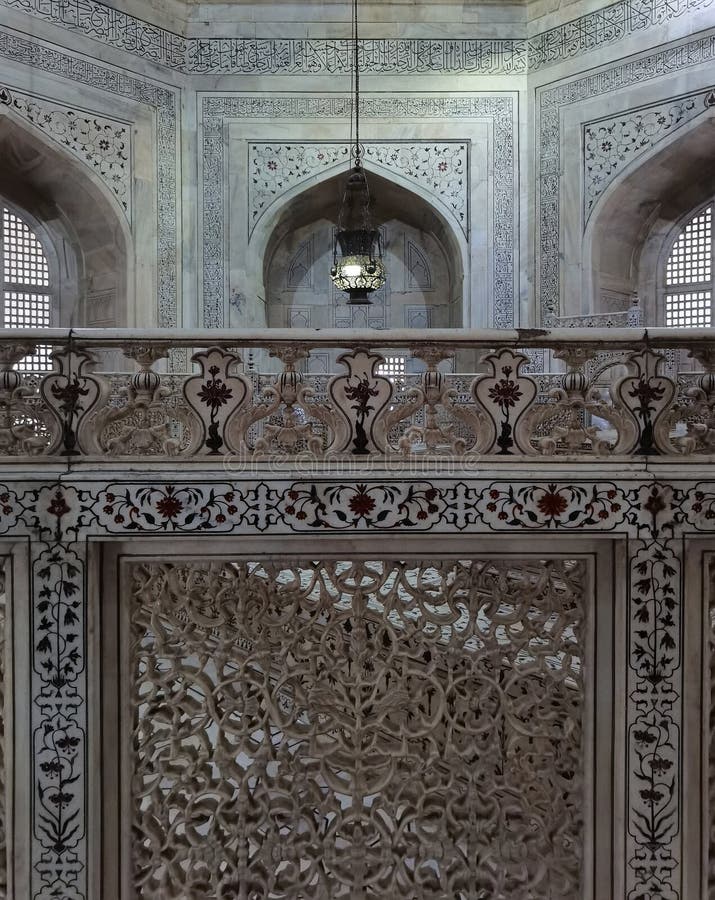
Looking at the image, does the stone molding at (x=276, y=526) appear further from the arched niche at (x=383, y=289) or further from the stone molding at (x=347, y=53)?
the stone molding at (x=347, y=53)

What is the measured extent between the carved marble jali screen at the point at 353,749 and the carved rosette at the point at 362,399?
0.38 meters

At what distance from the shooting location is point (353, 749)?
209cm

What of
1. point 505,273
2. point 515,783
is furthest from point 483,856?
point 505,273

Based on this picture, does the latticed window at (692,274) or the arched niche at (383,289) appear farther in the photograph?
the arched niche at (383,289)

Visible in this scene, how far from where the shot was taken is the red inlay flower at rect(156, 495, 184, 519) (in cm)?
196

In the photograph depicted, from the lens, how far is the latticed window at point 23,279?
643 centimetres

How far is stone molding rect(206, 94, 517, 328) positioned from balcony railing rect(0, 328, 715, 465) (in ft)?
15.5

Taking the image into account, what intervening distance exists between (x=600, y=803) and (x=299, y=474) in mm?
1341

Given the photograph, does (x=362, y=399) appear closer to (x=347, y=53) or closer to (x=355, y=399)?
(x=355, y=399)

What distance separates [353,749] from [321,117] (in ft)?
20.2

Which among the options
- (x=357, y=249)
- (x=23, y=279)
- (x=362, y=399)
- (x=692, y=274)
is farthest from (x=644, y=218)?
(x=23, y=279)

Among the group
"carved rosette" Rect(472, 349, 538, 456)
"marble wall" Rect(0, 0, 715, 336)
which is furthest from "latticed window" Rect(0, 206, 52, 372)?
"carved rosette" Rect(472, 349, 538, 456)

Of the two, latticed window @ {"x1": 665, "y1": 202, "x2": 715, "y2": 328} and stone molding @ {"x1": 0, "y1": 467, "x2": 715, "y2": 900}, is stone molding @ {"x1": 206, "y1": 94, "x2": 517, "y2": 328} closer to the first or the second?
latticed window @ {"x1": 665, "y1": 202, "x2": 715, "y2": 328}

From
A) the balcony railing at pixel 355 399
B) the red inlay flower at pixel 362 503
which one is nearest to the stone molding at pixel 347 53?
the balcony railing at pixel 355 399
